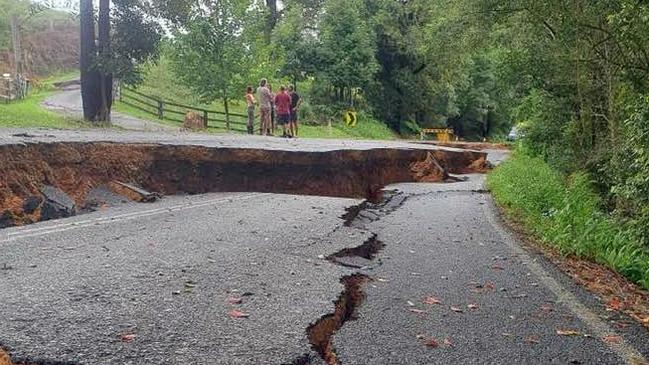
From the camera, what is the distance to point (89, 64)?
1925 cm

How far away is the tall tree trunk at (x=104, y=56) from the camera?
19.1m

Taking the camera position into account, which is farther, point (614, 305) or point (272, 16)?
point (272, 16)

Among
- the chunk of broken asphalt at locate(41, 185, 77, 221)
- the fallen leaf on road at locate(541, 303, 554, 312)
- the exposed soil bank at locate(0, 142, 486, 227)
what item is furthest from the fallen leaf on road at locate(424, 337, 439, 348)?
the chunk of broken asphalt at locate(41, 185, 77, 221)

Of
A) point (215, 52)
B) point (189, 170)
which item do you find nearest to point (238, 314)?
point (189, 170)

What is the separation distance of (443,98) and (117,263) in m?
34.1

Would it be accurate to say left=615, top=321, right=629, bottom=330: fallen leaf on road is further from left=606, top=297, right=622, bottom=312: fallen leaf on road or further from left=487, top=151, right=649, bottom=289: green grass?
left=487, top=151, right=649, bottom=289: green grass

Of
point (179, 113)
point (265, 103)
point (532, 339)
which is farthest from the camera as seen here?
point (179, 113)

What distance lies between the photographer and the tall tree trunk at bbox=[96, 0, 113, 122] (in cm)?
1909

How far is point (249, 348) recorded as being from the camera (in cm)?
358

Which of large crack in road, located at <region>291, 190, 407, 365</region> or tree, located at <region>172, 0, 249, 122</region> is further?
tree, located at <region>172, 0, 249, 122</region>

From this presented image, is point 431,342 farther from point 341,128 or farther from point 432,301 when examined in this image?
point 341,128

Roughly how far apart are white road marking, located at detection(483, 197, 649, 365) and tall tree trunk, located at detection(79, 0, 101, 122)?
15.1 metres

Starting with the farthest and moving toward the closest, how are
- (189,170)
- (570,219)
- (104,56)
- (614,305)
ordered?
(104,56)
(189,170)
(570,219)
(614,305)

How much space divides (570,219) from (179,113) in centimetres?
2253
